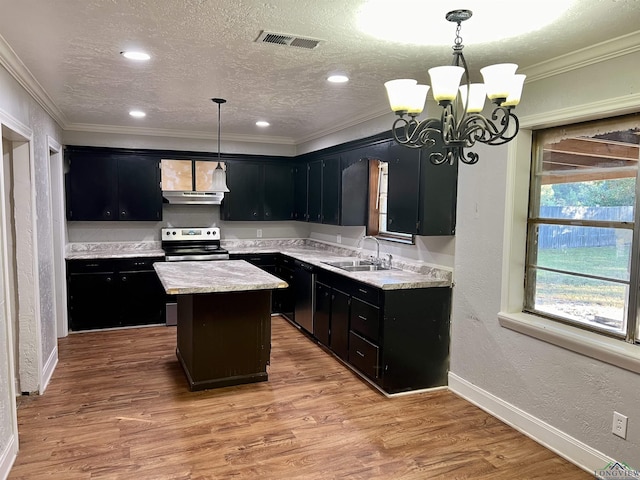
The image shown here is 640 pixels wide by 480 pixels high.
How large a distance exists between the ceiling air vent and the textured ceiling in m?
0.05

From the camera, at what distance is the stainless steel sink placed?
4477mm

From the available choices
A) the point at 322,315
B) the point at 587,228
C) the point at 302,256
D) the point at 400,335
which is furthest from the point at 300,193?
the point at 587,228

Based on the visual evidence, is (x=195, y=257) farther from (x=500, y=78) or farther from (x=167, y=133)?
(x=500, y=78)

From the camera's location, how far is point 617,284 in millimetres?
2559

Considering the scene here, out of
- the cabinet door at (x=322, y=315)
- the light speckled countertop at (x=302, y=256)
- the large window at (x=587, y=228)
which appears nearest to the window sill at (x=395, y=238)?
the light speckled countertop at (x=302, y=256)

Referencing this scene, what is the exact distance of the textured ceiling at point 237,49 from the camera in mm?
2096

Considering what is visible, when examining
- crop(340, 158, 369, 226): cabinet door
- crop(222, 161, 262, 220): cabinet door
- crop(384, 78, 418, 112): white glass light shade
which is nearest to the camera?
crop(384, 78, 418, 112): white glass light shade

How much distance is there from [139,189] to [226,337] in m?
2.88

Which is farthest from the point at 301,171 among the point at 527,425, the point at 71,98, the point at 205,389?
the point at 527,425

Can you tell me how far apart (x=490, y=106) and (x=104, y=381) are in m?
3.71

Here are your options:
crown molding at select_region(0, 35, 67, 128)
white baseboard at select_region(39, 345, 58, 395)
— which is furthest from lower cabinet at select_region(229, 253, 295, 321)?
crown molding at select_region(0, 35, 67, 128)

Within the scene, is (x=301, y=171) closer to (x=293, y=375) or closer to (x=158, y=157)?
(x=158, y=157)

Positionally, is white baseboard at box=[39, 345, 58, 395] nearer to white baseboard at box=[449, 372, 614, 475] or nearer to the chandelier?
white baseboard at box=[449, 372, 614, 475]

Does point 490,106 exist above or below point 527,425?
above
